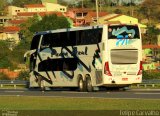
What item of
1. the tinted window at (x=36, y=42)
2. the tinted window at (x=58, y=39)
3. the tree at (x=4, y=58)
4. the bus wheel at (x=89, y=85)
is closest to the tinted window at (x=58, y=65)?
the tinted window at (x=58, y=39)

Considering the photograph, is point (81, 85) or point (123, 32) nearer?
point (123, 32)

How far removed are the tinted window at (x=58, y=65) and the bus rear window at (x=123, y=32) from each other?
398 cm

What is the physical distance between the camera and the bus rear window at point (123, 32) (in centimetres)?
3509

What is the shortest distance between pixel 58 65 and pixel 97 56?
530 centimetres

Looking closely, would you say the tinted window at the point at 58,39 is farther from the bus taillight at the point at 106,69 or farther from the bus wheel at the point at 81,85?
the bus taillight at the point at 106,69

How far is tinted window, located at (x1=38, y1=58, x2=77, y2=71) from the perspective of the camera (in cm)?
3855

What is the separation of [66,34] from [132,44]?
513cm

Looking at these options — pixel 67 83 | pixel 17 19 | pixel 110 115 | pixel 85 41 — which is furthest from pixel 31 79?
pixel 17 19

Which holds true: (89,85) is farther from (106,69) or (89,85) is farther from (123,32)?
(123,32)

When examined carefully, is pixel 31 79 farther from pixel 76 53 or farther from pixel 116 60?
pixel 116 60

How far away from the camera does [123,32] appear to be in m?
35.4

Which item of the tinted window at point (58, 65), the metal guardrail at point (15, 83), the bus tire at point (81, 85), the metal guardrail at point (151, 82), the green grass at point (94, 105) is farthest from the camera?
the metal guardrail at point (15, 83)

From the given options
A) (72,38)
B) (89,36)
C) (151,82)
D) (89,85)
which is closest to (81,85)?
(89,85)

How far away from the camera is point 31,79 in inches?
1737
